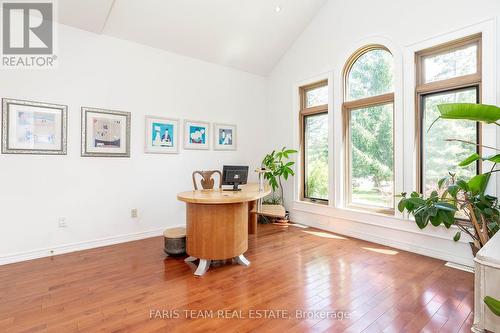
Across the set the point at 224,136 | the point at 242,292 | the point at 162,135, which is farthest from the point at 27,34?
the point at 242,292

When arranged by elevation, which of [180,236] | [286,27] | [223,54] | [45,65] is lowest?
[180,236]

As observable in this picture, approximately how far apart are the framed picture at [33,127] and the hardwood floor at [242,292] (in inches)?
55.2

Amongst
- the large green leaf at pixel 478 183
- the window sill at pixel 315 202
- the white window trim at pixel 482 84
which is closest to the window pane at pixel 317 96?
the white window trim at pixel 482 84

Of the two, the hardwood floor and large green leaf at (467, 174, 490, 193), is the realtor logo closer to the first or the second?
the hardwood floor

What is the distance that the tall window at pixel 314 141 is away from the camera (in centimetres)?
468

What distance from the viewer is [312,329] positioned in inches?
73.2

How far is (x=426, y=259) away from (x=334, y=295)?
5.31 feet

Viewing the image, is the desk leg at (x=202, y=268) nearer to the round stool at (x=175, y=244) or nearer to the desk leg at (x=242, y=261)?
the desk leg at (x=242, y=261)

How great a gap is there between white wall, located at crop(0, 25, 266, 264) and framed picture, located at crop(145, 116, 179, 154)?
10 centimetres

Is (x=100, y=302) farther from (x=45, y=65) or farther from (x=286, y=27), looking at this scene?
(x=286, y=27)

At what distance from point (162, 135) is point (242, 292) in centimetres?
288

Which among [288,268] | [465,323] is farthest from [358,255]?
[465,323]

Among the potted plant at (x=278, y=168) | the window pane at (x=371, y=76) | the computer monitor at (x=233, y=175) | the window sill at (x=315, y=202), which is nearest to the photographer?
the computer monitor at (x=233, y=175)

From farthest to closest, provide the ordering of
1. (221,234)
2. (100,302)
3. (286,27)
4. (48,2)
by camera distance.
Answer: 1. (286,27)
2. (48,2)
3. (221,234)
4. (100,302)
